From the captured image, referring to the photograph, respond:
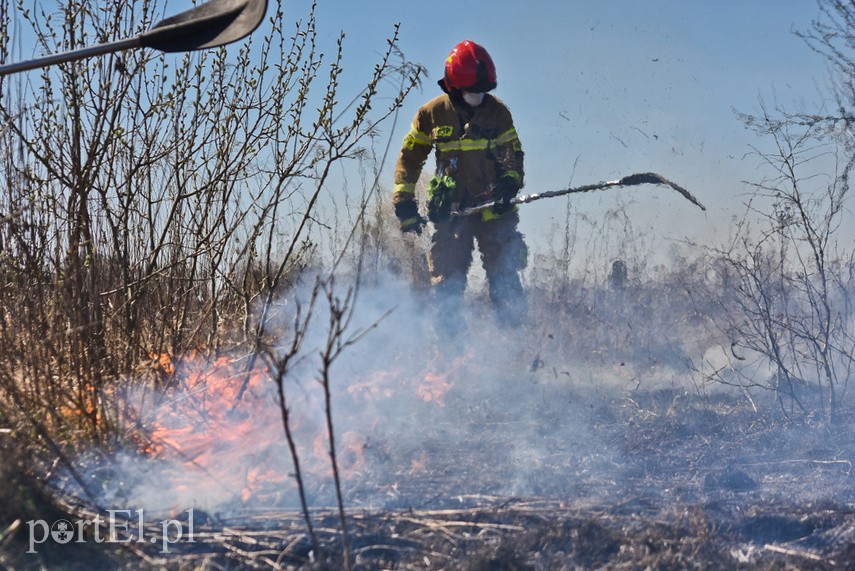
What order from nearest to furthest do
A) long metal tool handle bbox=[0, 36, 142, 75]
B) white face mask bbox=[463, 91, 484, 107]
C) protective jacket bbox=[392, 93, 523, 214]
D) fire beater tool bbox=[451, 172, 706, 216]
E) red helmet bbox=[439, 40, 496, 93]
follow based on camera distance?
long metal tool handle bbox=[0, 36, 142, 75] → fire beater tool bbox=[451, 172, 706, 216] → red helmet bbox=[439, 40, 496, 93] → white face mask bbox=[463, 91, 484, 107] → protective jacket bbox=[392, 93, 523, 214]

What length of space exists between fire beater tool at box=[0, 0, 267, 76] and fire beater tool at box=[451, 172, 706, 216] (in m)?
3.90

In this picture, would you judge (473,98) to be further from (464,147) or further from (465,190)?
(465,190)

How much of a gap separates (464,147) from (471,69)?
64cm

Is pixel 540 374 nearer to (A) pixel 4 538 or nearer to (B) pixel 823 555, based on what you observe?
(B) pixel 823 555

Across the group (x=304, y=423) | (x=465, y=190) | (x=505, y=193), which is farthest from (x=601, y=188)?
(x=304, y=423)

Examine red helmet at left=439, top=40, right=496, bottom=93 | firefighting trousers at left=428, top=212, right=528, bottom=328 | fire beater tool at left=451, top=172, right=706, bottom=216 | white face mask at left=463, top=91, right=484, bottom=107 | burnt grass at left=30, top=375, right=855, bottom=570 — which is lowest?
burnt grass at left=30, top=375, right=855, bottom=570

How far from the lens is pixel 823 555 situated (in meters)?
2.61

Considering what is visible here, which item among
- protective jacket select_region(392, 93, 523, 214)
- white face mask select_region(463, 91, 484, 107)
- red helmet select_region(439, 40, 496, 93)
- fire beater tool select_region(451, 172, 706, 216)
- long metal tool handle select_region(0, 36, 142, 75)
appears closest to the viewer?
long metal tool handle select_region(0, 36, 142, 75)

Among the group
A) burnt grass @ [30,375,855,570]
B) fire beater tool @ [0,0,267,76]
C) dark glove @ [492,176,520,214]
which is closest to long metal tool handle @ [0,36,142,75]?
fire beater tool @ [0,0,267,76]

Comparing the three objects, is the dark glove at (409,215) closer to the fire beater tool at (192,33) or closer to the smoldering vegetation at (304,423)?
the smoldering vegetation at (304,423)

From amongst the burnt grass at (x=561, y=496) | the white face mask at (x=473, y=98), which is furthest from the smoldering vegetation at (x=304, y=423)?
the white face mask at (x=473, y=98)

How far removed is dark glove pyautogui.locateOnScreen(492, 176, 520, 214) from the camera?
636cm

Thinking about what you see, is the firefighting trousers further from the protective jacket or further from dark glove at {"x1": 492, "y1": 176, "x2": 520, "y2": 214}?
the protective jacket

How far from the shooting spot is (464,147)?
646cm
